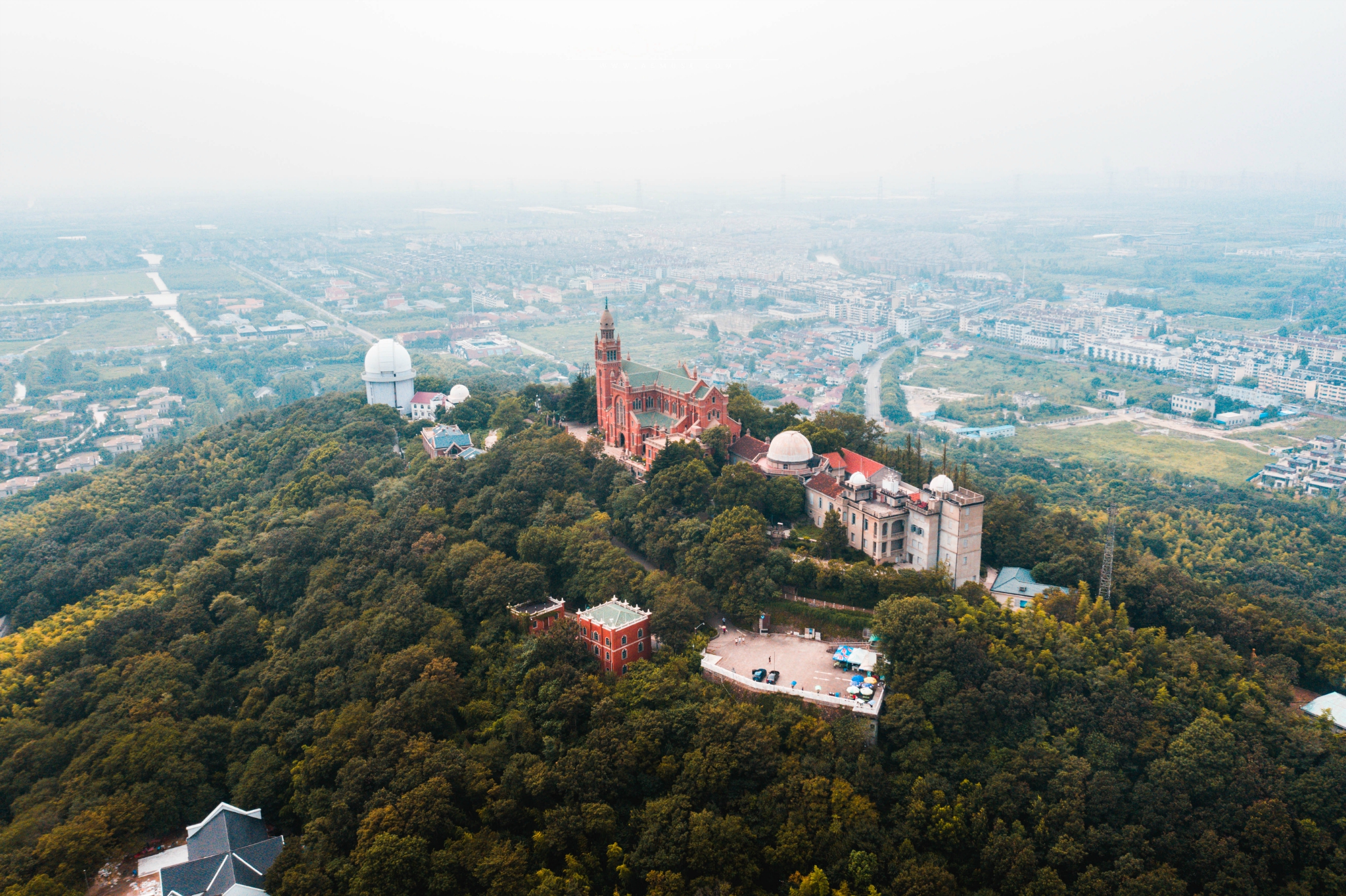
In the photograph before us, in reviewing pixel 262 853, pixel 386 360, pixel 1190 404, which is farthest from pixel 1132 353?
pixel 262 853

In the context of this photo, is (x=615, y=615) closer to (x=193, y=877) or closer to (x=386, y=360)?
(x=193, y=877)

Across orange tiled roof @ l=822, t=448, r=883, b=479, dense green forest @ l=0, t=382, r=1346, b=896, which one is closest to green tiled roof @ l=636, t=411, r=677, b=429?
dense green forest @ l=0, t=382, r=1346, b=896

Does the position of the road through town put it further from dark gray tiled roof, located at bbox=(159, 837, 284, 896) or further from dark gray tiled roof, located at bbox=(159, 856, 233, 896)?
dark gray tiled roof, located at bbox=(159, 856, 233, 896)

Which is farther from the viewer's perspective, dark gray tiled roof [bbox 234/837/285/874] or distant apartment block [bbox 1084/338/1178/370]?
distant apartment block [bbox 1084/338/1178/370]

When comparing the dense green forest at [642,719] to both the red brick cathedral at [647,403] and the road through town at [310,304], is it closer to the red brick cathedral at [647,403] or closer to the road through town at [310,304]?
the red brick cathedral at [647,403]

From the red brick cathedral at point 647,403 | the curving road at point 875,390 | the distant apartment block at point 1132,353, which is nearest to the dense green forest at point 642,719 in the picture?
the red brick cathedral at point 647,403

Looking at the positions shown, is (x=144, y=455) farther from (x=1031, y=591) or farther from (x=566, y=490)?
(x=1031, y=591)

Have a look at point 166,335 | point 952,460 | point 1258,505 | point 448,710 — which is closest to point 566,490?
point 448,710
